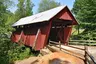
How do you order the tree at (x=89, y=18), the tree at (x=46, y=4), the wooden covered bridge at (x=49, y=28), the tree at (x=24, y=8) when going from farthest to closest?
1. the tree at (x=46, y=4)
2. the tree at (x=24, y=8)
3. the tree at (x=89, y=18)
4. the wooden covered bridge at (x=49, y=28)

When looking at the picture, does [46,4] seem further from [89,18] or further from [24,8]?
[89,18]

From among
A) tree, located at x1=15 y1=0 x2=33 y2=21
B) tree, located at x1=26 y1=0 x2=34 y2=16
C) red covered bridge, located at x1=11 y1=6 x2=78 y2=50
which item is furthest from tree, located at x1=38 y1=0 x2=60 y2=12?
red covered bridge, located at x1=11 y1=6 x2=78 y2=50

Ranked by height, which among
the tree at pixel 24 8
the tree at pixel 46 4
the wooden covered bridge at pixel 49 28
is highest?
the tree at pixel 46 4

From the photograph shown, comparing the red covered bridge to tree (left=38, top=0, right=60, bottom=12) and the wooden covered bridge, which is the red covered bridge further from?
tree (left=38, top=0, right=60, bottom=12)

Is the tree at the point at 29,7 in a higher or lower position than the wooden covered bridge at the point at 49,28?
higher

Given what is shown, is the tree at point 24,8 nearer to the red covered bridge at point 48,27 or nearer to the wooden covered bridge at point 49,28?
the red covered bridge at point 48,27

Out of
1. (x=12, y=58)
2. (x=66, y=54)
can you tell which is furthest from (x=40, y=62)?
(x=12, y=58)

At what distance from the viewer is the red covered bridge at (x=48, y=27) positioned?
17.4 m

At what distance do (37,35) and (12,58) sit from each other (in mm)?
3401

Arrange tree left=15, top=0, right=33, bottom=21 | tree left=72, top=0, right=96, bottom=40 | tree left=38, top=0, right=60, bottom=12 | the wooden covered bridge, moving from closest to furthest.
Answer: the wooden covered bridge
tree left=72, top=0, right=96, bottom=40
tree left=15, top=0, right=33, bottom=21
tree left=38, top=0, right=60, bottom=12

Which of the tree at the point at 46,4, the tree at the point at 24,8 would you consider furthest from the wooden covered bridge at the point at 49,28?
the tree at the point at 46,4

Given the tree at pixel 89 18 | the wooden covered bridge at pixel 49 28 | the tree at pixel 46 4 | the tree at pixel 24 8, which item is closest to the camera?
the wooden covered bridge at pixel 49 28

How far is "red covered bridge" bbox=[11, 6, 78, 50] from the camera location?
1744 cm

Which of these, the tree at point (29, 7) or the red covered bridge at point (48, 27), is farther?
the tree at point (29, 7)
